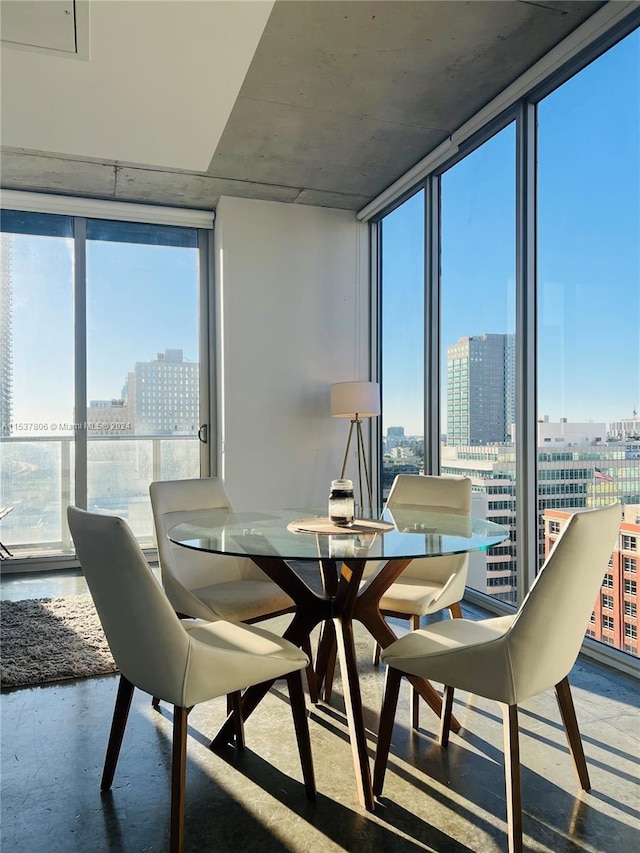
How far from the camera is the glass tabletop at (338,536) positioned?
200 cm

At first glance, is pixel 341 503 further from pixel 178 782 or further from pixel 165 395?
pixel 165 395

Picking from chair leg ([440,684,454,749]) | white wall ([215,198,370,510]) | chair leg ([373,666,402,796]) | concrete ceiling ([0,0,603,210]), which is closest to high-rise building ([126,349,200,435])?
white wall ([215,198,370,510])

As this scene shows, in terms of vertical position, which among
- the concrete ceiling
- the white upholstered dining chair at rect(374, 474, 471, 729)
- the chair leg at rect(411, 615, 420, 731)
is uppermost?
the concrete ceiling

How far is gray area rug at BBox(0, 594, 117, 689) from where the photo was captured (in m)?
2.94

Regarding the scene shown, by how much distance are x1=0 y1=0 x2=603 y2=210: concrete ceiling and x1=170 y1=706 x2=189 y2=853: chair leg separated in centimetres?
242

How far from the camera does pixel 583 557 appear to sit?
5.49 ft

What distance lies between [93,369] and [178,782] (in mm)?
4301

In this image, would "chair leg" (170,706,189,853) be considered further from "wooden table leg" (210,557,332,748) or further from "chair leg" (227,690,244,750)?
"wooden table leg" (210,557,332,748)

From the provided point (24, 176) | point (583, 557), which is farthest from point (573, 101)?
point (24, 176)

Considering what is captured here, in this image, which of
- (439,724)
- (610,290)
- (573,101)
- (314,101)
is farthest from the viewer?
(314,101)

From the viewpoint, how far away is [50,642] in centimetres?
332

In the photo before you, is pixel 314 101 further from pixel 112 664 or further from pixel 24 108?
pixel 112 664

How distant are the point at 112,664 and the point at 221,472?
2447 millimetres

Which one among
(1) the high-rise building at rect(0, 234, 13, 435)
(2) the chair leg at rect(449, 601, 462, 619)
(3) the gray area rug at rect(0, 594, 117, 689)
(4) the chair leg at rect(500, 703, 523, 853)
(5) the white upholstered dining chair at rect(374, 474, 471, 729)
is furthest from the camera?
(1) the high-rise building at rect(0, 234, 13, 435)
